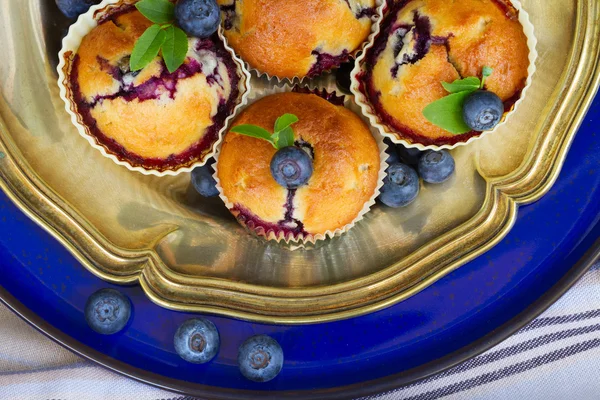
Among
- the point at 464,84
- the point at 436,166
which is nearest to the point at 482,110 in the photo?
the point at 464,84

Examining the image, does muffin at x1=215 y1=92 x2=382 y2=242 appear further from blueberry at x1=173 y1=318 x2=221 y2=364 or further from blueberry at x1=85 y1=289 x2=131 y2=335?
blueberry at x1=85 y1=289 x2=131 y2=335

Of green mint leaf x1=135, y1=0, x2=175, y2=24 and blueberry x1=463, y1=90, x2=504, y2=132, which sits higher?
green mint leaf x1=135, y1=0, x2=175, y2=24

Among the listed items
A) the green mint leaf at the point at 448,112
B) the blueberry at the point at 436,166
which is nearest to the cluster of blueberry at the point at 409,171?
the blueberry at the point at 436,166

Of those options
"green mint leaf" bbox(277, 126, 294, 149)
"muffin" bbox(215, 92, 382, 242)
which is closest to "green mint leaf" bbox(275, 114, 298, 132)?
"green mint leaf" bbox(277, 126, 294, 149)

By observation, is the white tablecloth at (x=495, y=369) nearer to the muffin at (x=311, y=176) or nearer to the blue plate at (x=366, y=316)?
the blue plate at (x=366, y=316)

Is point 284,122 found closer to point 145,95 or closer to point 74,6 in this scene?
point 145,95

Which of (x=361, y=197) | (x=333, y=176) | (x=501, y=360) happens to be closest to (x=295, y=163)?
(x=333, y=176)

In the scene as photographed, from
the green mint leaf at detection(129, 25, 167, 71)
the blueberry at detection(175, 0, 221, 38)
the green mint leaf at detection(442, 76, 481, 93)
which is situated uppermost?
the blueberry at detection(175, 0, 221, 38)

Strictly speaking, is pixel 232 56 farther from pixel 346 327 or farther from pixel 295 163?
pixel 346 327
